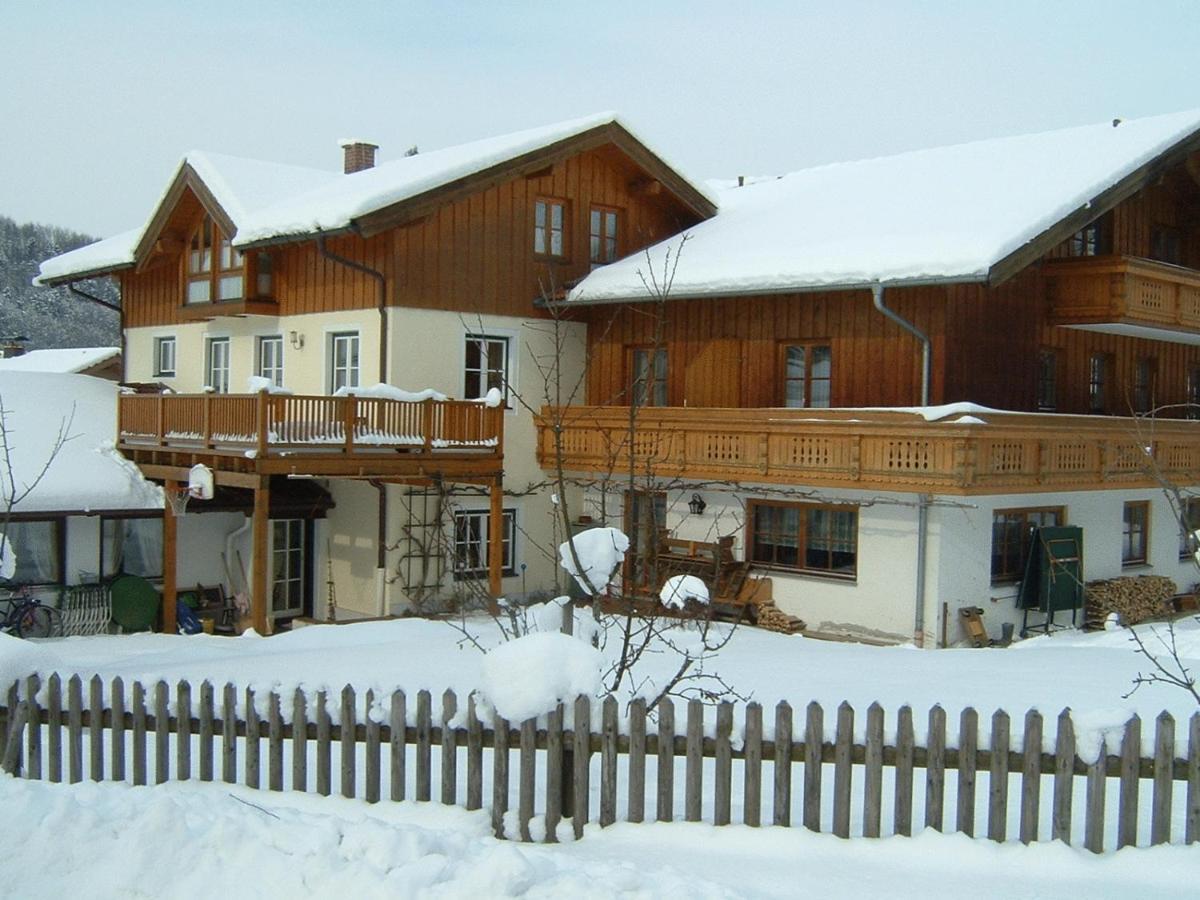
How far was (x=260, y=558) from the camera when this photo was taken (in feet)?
57.4

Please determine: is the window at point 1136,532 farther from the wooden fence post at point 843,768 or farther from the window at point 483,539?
the wooden fence post at point 843,768

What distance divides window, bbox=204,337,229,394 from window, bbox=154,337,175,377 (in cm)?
219

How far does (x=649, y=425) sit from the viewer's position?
20000mm

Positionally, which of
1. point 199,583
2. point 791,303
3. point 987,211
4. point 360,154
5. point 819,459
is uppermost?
point 360,154

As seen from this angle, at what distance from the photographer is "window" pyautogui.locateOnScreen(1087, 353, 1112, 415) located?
21969 mm

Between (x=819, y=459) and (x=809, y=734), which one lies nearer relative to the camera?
(x=809, y=734)

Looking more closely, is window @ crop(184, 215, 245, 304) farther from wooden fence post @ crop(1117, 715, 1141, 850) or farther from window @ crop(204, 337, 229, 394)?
wooden fence post @ crop(1117, 715, 1141, 850)

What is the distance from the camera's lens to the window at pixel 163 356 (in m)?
26.6

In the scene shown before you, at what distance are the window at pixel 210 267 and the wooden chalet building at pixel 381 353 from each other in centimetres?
5

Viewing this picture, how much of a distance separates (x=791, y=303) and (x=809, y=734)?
549 inches

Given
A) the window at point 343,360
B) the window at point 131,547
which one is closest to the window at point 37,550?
the window at point 131,547

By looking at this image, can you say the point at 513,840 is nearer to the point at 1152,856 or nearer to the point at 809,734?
the point at 809,734

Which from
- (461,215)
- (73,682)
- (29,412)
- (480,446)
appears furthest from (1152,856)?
(29,412)

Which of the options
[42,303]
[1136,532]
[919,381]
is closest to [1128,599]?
[1136,532]
